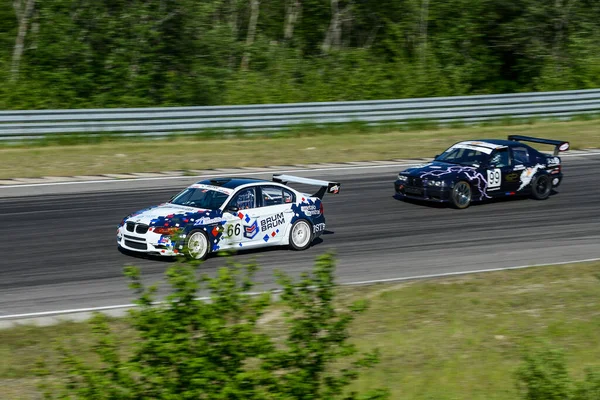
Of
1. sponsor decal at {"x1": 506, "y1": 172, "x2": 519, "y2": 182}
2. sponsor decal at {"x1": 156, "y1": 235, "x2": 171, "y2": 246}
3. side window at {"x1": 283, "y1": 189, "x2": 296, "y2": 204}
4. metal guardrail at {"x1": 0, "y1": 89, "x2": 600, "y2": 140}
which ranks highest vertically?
metal guardrail at {"x1": 0, "y1": 89, "x2": 600, "y2": 140}

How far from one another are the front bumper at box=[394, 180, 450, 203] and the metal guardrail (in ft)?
25.1

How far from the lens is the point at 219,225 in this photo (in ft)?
45.8

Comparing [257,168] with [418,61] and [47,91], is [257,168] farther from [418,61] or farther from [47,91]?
[418,61]

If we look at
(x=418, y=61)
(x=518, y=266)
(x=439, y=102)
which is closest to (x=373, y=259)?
(x=518, y=266)

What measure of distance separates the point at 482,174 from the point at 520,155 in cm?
139

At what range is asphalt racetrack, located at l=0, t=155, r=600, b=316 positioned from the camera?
12750mm

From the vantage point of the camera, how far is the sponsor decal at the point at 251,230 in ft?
47.1

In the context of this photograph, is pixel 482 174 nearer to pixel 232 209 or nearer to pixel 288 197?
pixel 288 197

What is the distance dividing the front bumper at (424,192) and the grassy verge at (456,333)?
16.2ft

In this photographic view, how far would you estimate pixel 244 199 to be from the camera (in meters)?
14.5

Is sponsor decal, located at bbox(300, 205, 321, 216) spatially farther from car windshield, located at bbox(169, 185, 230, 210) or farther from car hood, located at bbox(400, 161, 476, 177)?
car hood, located at bbox(400, 161, 476, 177)

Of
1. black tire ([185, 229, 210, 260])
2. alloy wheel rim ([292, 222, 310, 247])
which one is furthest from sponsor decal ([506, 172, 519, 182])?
black tire ([185, 229, 210, 260])

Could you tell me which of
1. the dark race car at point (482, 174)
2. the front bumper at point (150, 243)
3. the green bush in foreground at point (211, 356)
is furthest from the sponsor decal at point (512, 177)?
the green bush in foreground at point (211, 356)

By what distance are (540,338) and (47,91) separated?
66.0 ft
